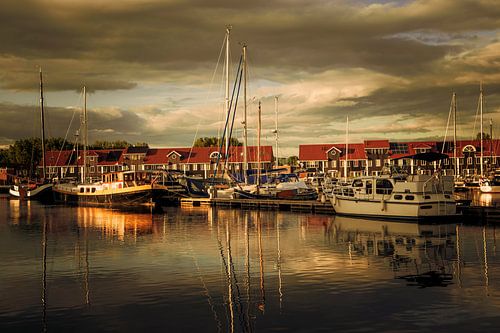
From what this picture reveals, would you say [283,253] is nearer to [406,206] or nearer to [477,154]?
[406,206]

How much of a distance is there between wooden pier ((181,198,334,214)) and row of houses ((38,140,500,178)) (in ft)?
191

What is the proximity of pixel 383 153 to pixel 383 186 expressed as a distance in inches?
3701

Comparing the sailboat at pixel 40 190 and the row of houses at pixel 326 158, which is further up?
the row of houses at pixel 326 158

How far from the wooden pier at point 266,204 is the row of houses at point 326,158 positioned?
58.2 m

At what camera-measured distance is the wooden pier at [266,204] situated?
201ft

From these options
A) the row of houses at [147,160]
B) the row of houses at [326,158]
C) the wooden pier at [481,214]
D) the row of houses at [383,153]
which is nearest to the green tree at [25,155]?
the row of houses at [147,160]

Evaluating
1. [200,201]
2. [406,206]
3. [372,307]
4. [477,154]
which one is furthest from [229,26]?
[477,154]

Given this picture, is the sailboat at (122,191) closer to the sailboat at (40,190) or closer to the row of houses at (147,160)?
the sailboat at (40,190)

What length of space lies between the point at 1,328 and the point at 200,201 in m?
57.0

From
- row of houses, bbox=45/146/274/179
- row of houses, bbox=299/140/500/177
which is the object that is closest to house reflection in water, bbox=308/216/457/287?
row of houses, bbox=299/140/500/177

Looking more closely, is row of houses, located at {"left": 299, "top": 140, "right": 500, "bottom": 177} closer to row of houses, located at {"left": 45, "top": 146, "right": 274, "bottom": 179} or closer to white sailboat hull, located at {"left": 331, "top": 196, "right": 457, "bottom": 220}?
row of houses, located at {"left": 45, "top": 146, "right": 274, "bottom": 179}

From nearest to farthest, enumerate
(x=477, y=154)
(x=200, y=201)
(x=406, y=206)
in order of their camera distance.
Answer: (x=406, y=206) < (x=200, y=201) < (x=477, y=154)

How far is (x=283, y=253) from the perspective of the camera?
34094mm

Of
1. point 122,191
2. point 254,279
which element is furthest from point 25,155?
point 254,279
